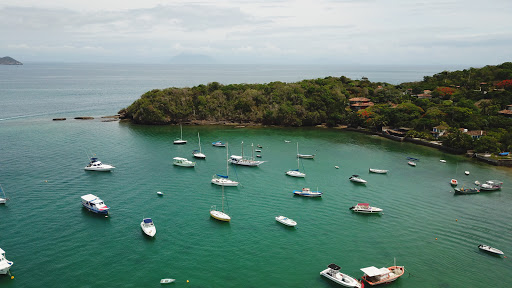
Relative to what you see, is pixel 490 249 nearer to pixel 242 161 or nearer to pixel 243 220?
pixel 243 220

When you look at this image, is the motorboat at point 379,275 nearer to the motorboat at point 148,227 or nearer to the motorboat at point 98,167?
the motorboat at point 148,227

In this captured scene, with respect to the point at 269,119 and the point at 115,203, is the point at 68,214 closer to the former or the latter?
the point at 115,203

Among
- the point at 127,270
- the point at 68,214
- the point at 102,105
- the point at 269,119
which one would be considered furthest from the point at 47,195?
the point at 102,105

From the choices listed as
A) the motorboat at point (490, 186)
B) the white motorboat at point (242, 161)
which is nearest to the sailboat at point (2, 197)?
the white motorboat at point (242, 161)

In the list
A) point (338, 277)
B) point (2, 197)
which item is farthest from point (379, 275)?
point (2, 197)

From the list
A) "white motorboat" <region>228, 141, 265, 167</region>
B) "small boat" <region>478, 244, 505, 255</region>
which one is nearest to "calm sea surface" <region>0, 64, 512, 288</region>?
"small boat" <region>478, 244, 505, 255</region>

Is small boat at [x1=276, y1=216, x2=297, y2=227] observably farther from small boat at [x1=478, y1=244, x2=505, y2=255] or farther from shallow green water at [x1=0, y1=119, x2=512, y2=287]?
small boat at [x1=478, y1=244, x2=505, y2=255]
